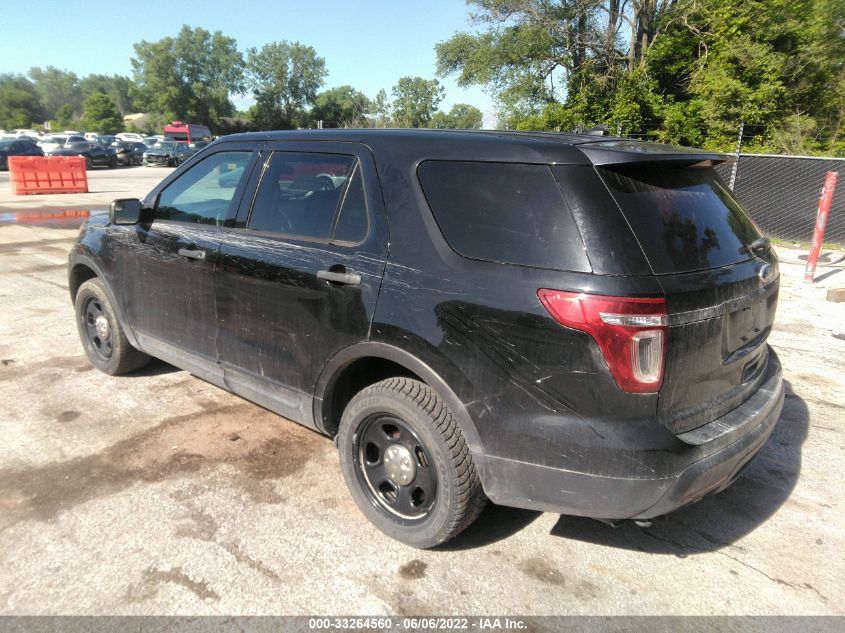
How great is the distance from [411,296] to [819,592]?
84.8 inches

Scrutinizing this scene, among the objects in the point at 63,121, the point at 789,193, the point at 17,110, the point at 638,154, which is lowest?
the point at 789,193

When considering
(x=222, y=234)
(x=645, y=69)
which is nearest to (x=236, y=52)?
(x=645, y=69)

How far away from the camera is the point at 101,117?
75250mm

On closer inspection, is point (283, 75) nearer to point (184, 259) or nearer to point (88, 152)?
point (88, 152)

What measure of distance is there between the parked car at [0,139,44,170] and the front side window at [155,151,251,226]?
1260 inches

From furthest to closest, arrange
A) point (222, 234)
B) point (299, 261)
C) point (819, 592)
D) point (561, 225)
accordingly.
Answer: point (222, 234) < point (299, 261) < point (819, 592) < point (561, 225)

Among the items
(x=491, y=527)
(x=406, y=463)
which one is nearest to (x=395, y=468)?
(x=406, y=463)

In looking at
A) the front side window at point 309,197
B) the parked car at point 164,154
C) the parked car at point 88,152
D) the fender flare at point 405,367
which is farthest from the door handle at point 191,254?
the parked car at point 164,154

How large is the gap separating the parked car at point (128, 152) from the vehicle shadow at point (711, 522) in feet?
124

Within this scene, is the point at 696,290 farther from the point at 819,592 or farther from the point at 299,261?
the point at 299,261

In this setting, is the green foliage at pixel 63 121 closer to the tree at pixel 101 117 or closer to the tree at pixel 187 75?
the tree at pixel 101 117

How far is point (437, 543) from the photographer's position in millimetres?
2775

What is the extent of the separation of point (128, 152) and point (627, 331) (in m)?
39.7

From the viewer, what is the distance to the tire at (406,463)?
8.61ft
